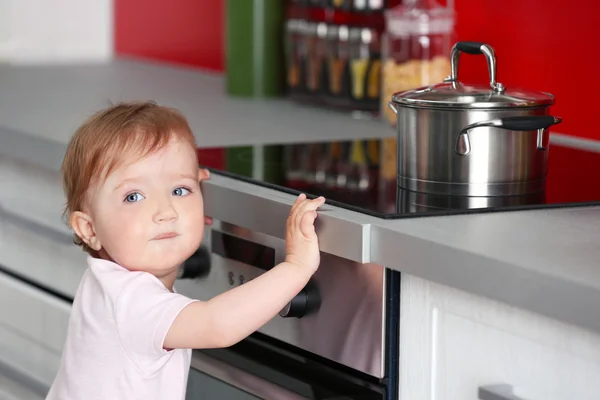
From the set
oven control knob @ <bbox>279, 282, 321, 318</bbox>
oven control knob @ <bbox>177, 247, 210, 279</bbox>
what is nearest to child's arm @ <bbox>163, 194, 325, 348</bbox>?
oven control knob @ <bbox>279, 282, 321, 318</bbox>

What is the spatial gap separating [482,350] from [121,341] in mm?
403

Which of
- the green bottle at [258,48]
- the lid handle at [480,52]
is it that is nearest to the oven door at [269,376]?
the lid handle at [480,52]

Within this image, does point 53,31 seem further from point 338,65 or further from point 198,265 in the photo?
point 198,265

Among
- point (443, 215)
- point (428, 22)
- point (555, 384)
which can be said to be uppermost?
point (428, 22)

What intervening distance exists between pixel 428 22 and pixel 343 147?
14.3 inches

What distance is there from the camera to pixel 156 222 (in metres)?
1.36

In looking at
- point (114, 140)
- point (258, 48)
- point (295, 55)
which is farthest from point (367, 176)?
point (258, 48)

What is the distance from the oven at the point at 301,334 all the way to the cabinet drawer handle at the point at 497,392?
0.53 ft

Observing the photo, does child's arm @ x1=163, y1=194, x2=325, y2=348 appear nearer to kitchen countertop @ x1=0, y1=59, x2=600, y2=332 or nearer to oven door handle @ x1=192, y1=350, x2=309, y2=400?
kitchen countertop @ x1=0, y1=59, x2=600, y2=332

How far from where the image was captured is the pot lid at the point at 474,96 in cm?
148

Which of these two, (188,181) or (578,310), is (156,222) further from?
(578,310)

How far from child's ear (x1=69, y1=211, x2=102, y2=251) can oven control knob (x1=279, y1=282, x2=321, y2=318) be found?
0.24m

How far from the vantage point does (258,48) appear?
8.45 ft

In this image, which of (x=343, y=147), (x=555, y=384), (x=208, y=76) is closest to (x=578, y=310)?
(x=555, y=384)
